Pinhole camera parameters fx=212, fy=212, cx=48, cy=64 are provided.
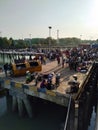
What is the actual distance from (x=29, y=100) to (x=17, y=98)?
138 centimetres

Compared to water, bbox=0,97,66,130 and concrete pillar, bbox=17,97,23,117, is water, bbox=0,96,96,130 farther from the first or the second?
concrete pillar, bbox=17,97,23,117

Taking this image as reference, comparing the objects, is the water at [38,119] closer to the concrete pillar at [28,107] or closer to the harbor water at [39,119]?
the harbor water at [39,119]

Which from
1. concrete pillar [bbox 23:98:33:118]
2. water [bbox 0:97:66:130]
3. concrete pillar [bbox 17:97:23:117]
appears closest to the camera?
water [bbox 0:97:66:130]

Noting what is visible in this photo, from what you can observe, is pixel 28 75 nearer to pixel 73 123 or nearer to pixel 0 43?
pixel 73 123

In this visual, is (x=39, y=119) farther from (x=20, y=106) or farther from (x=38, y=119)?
(x=20, y=106)

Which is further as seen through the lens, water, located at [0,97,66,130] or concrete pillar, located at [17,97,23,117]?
concrete pillar, located at [17,97,23,117]

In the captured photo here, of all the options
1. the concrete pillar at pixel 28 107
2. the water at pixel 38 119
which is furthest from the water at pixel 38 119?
the concrete pillar at pixel 28 107

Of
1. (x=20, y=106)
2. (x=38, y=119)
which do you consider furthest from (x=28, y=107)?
(x=38, y=119)

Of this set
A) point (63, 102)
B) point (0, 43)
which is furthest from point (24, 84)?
point (0, 43)

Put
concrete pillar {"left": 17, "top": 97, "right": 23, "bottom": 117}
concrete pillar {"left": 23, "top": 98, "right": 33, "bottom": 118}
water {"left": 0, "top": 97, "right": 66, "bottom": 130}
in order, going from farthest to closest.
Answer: concrete pillar {"left": 17, "top": 97, "right": 23, "bottom": 117} < concrete pillar {"left": 23, "top": 98, "right": 33, "bottom": 118} < water {"left": 0, "top": 97, "right": 66, "bottom": 130}

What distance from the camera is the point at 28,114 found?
65.4 feet

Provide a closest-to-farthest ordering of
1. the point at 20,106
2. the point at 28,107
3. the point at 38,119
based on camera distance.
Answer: the point at 28,107, the point at 38,119, the point at 20,106

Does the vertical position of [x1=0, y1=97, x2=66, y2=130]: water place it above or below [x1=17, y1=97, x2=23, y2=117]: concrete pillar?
below

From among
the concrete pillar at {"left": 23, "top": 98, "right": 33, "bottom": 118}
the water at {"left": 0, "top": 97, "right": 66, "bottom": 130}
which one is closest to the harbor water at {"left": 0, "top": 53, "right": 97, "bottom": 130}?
the water at {"left": 0, "top": 97, "right": 66, "bottom": 130}
